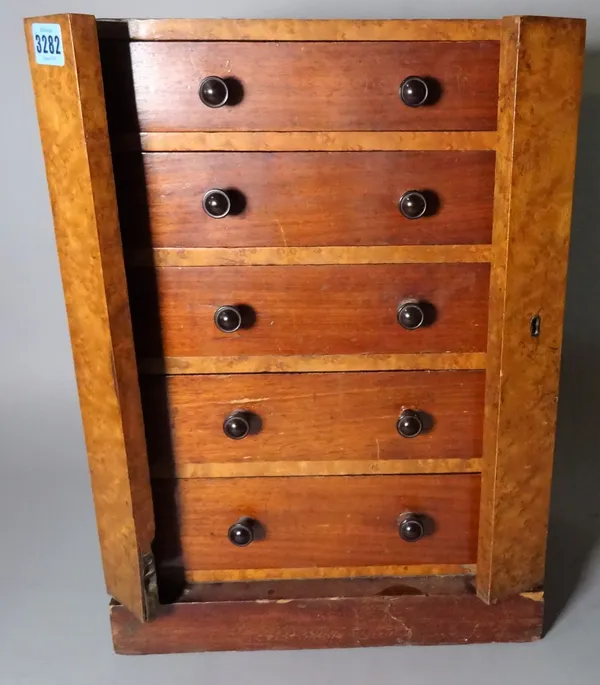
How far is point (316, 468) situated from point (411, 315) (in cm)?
37

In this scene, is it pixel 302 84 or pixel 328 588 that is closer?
pixel 302 84

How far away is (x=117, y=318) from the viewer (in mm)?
1365

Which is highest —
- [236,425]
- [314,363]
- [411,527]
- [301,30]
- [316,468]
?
[301,30]

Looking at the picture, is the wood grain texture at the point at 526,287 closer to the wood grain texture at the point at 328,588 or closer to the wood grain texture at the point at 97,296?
the wood grain texture at the point at 328,588

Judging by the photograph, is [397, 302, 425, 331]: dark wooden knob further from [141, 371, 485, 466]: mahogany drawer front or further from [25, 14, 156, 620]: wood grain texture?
[25, 14, 156, 620]: wood grain texture

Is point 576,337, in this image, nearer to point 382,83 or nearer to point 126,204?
point 382,83

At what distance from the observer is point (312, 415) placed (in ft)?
4.94

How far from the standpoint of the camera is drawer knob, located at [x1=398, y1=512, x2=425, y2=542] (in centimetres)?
154

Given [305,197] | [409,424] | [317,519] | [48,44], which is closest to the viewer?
[48,44]

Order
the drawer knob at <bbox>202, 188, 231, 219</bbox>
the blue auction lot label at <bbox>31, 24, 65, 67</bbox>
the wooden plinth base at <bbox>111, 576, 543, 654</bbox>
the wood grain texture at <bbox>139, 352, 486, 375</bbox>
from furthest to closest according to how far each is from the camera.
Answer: the wooden plinth base at <bbox>111, 576, 543, 654</bbox> → the wood grain texture at <bbox>139, 352, 486, 375</bbox> → the drawer knob at <bbox>202, 188, 231, 219</bbox> → the blue auction lot label at <bbox>31, 24, 65, 67</bbox>

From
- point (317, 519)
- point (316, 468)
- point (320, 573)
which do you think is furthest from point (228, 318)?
point (320, 573)

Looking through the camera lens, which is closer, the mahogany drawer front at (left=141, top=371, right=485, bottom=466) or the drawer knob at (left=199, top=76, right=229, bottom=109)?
the drawer knob at (left=199, top=76, right=229, bottom=109)

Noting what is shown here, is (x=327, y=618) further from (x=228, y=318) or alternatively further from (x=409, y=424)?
(x=228, y=318)

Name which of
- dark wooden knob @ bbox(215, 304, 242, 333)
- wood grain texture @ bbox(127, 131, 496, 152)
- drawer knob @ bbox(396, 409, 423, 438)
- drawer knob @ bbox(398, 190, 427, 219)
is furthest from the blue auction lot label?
drawer knob @ bbox(396, 409, 423, 438)
